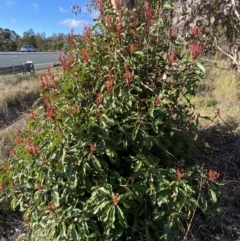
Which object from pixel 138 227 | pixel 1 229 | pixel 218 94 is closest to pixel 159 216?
pixel 138 227

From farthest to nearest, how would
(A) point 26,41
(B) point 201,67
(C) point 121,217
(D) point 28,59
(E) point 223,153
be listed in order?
(A) point 26,41 → (D) point 28,59 → (E) point 223,153 → (B) point 201,67 → (C) point 121,217

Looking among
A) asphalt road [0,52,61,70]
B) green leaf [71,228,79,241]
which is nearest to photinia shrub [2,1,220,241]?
green leaf [71,228,79,241]

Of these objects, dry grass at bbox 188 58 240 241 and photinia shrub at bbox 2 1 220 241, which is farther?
dry grass at bbox 188 58 240 241

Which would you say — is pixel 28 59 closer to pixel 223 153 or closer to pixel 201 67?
pixel 223 153

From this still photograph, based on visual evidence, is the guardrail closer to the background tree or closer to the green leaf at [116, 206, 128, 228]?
the green leaf at [116, 206, 128, 228]

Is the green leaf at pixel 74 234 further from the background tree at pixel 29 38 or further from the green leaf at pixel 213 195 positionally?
the background tree at pixel 29 38

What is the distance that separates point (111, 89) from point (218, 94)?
366 centimetres

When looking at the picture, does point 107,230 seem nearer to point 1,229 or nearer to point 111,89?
point 111,89

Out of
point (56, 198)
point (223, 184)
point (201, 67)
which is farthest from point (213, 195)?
point (56, 198)

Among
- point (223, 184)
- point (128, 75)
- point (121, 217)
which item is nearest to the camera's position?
point (121, 217)

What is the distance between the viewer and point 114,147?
2.45 metres

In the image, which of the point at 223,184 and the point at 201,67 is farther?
the point at 223,184

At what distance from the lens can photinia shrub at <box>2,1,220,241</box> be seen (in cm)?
229

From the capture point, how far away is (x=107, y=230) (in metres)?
2.31
